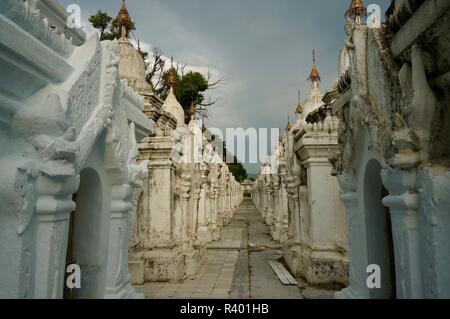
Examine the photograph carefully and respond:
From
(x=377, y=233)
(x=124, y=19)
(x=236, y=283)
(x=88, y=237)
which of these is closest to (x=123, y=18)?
(x=124, y=19)

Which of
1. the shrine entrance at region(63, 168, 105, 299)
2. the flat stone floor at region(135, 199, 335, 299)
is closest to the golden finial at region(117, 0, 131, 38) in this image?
the shrine entrance at region(63, 168, 105, 299)

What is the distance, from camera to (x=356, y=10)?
781cm

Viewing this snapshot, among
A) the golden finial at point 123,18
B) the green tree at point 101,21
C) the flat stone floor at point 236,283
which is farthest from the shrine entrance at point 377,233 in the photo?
the green tree at point 101,21

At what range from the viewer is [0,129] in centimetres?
259

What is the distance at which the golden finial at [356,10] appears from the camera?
7804 mm

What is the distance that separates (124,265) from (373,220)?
303 centimetres

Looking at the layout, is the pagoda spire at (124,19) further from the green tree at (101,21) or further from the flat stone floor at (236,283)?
the green tree at (101,21)

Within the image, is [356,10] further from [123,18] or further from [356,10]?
[123,18]

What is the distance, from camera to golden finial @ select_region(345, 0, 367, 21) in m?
7.80

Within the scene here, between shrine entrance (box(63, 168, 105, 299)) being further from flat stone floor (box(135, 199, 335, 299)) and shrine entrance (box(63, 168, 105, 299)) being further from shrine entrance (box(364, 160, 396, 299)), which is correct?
flat stone floor (box(135, 199, 335, 299))

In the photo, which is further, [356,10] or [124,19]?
[356,10]
